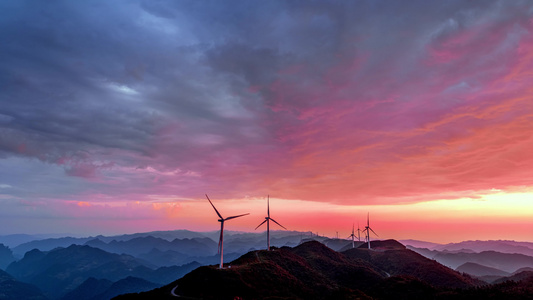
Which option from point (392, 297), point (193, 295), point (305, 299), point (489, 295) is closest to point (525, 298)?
point (489, 295)

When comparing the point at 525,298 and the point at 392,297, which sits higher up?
the point at 525,298

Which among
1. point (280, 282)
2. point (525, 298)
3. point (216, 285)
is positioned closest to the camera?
point (525, 298)

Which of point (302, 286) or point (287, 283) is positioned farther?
point (302, 286)

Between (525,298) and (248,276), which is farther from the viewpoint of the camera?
(248,276)

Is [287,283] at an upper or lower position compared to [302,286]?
upper

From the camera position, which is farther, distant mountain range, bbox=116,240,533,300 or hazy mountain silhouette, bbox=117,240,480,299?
hazy mountain silhouette, bbox=117,240,480,299

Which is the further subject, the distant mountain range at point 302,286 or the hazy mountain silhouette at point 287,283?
the hazy mountain silhouette at point 287,283

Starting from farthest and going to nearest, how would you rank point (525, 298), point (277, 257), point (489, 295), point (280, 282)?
point (277, 257) → point (280, 282) → point (489, 295) → point (525, 298)

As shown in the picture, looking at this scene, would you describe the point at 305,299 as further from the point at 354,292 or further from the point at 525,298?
the point at 525,298

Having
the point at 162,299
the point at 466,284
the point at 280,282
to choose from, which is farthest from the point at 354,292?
the point at 466,284
